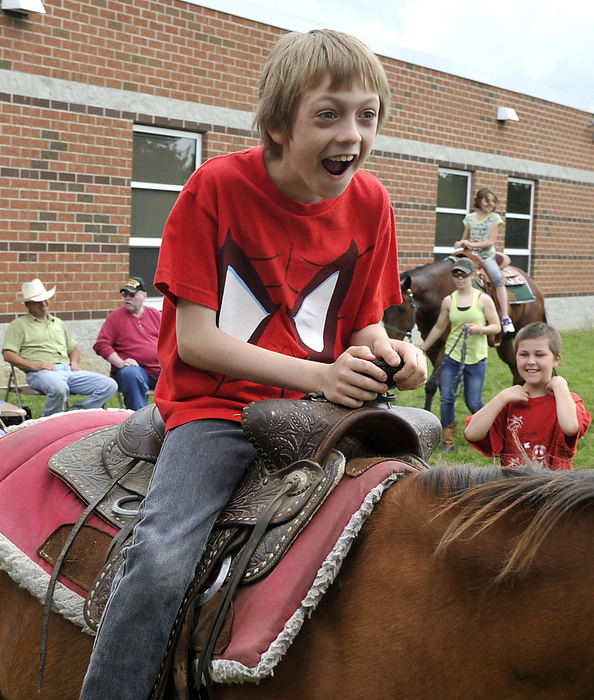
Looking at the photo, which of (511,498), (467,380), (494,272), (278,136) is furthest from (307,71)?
(494,272)

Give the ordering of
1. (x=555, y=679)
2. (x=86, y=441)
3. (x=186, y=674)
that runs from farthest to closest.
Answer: (x=86, y=441), (x=186, y=674), (x=555, y=679)

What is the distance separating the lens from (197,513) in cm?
182

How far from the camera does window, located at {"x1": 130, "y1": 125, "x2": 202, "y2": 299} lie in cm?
1074

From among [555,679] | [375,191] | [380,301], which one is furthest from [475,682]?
[375,191]

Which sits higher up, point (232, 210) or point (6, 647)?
point (232, 210)

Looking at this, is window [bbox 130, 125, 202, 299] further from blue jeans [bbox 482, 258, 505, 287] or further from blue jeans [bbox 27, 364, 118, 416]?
blue jeans [bbox 482, 258, 505, 287]

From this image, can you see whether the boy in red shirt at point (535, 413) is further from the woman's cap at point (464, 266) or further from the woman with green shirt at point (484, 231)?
the woman with green shirt at point (484, 231)

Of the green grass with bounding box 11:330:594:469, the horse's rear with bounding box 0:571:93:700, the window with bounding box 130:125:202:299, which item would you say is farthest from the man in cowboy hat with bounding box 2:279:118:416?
the horse's rear with bounding box 0:571:93:700

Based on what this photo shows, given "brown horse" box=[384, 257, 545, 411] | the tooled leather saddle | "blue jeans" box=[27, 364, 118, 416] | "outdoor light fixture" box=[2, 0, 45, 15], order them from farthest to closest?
"brown horse" box=[384, 257, 545, 411], "outdoor light fixture" box=[2, 0, 45, 15], "blue jeans" box=[27, 364, 118, 416], the tooled leather saddle

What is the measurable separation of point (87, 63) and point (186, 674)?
948cm

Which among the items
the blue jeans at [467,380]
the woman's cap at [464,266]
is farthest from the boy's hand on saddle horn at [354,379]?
the woman's cap at [464,266]

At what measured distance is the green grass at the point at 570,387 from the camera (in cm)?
692

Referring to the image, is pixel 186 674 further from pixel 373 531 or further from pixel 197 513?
pixel 373 531

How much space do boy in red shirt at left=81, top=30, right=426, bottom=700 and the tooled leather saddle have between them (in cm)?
4
